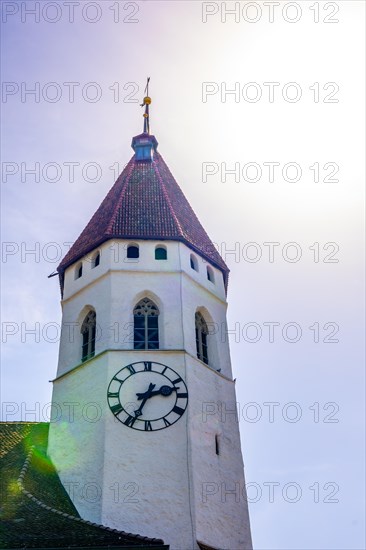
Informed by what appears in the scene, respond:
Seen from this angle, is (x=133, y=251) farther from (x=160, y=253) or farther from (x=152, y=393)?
(x=152, y=393)

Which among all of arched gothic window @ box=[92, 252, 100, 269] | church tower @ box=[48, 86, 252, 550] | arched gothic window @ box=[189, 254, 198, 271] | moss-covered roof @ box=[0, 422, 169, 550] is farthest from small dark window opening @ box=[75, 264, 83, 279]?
moss-covered roof @ box=[0, 422, 169, 550]

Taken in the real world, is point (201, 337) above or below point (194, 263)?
below

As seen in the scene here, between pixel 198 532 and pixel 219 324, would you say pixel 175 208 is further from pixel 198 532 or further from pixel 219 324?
pixel 198 532

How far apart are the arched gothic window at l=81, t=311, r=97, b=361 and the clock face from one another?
182 cm

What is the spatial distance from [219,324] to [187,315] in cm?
163

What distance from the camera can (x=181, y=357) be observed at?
75.9 feet

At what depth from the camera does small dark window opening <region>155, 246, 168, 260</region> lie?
84.3 feet

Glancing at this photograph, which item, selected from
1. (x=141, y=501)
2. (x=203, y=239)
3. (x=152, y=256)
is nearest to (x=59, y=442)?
(x=141, y=501)

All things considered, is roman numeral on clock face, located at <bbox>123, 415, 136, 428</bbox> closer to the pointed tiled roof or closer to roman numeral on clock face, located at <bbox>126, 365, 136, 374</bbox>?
roman numeral on clock face, located at <bbox>126, 365, 136, 374</bbox>

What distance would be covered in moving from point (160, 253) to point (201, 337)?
294 centimetres

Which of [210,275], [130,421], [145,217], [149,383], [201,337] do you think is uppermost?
[145,217]

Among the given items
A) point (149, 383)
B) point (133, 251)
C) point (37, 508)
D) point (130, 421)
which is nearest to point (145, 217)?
point (133, 251)

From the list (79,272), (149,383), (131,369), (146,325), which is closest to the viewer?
(149,383)

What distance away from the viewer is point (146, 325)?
24188mm
